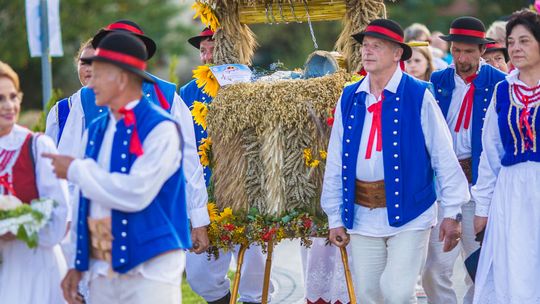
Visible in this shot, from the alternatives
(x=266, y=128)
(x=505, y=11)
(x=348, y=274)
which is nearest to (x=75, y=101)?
(x=266, y=128)

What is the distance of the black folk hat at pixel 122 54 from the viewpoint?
5.11 m

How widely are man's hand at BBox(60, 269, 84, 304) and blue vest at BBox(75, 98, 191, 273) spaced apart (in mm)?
57

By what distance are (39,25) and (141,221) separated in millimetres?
7211

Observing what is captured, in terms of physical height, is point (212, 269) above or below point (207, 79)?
below

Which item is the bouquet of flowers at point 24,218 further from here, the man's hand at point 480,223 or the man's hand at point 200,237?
the man's hand at point 480,223

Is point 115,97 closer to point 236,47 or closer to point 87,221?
point 87,221

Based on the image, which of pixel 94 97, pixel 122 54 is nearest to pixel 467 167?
pixel 94 97

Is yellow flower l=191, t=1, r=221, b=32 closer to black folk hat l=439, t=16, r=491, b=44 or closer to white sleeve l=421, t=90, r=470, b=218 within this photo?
white sleeve l=421, t=90, r=470, b=218

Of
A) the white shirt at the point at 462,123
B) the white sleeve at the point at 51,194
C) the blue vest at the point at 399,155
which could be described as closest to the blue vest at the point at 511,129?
the blue vest at the point at 399,155

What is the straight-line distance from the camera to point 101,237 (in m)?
5.14

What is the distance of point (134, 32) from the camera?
Result: 273 inches

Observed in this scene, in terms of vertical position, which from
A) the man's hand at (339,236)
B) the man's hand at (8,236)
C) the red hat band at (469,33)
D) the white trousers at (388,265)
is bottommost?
the white trousers at (388,265)

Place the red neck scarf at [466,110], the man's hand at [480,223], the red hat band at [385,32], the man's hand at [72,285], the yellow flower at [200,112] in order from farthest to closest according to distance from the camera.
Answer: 1. the red neck scarf at [466,110]
2. the yellow flower at [200,112]
3. the man's hand at [480,223]
4. the red hat band at [385,32]
5. the man's hand at [72,285]

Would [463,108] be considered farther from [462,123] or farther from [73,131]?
[73,131]
